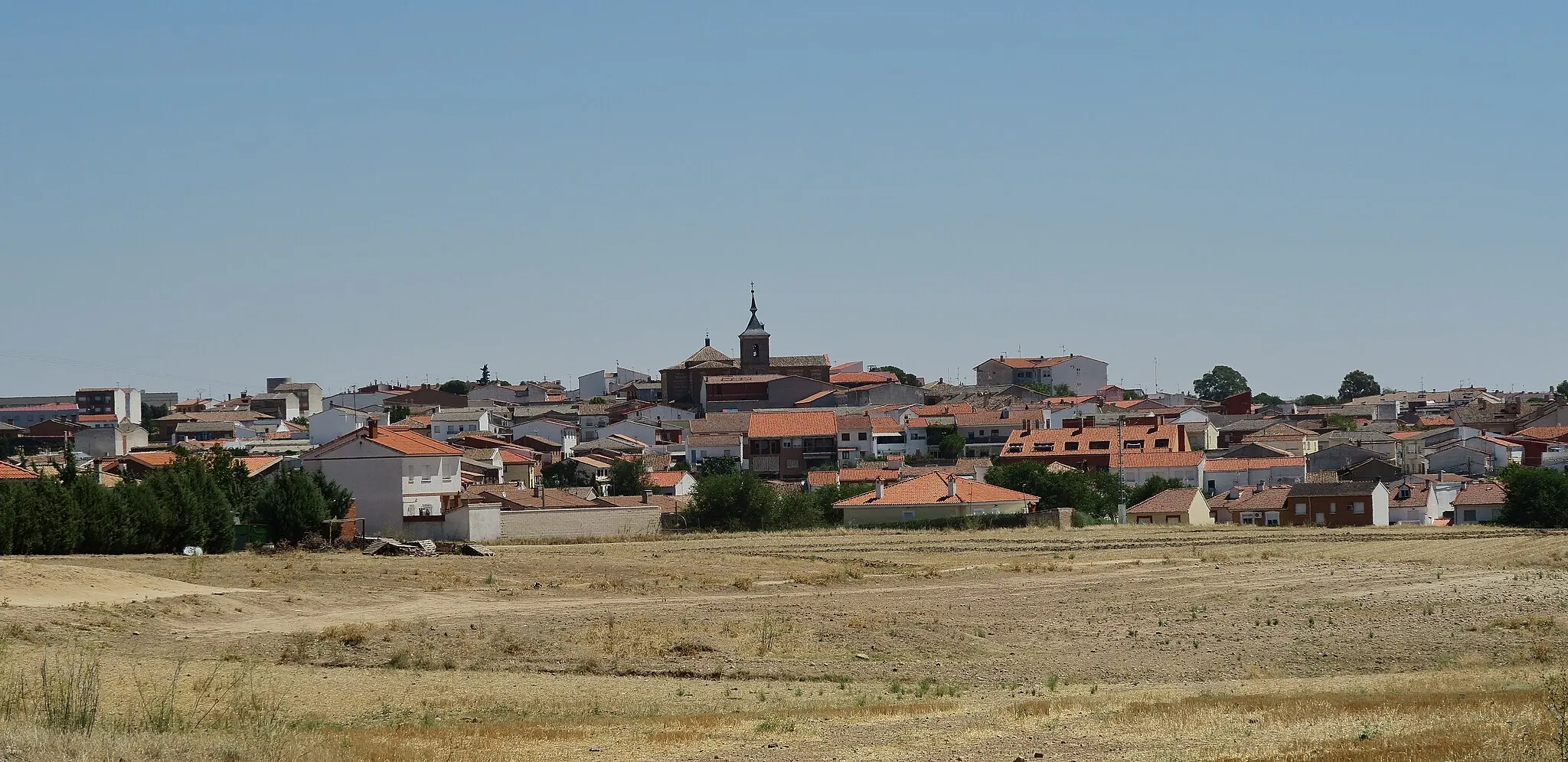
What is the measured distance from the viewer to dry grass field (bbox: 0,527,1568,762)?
59.9ft

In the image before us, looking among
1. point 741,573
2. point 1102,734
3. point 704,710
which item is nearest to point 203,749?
point 704,710

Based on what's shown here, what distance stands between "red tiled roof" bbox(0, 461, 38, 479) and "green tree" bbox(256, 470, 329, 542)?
973 centimetres

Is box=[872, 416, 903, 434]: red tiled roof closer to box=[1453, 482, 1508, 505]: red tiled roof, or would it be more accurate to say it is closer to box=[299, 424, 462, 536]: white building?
box=[1453, 482, 1508, 505]: red tiled roof

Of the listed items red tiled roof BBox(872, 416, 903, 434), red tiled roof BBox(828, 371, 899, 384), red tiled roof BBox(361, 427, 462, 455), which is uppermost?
red tiled roof BBox(828, 371, 899, 384)

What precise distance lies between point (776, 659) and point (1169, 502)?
5616 cm

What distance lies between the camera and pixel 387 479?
60.9 m

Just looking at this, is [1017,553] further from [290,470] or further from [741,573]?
[290,470]

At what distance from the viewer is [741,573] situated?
4494 centimetres

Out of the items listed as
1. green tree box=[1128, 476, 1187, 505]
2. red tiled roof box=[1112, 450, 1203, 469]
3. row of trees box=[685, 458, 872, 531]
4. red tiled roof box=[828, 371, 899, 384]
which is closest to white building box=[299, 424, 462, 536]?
row of trees box=[685, 458, 872, 531]

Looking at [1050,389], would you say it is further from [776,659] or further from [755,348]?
[776,659]

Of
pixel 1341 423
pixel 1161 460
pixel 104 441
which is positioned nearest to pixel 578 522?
pixel 1161 460

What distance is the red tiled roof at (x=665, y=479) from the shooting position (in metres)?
95.9

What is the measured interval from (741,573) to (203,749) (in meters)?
30.5

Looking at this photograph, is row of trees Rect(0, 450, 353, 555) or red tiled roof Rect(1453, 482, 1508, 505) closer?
row of trees Rect(0, 450, 353, 555)
